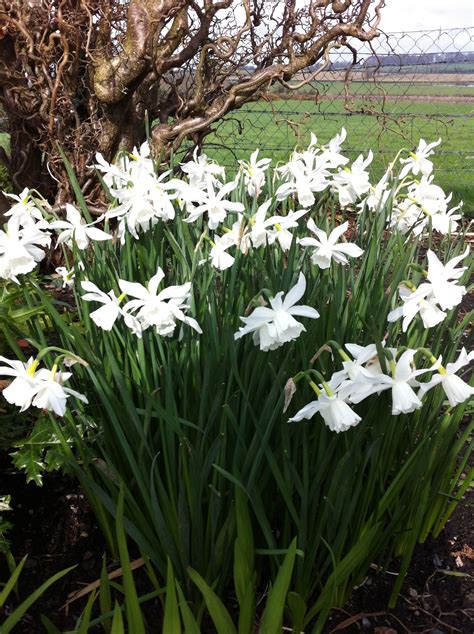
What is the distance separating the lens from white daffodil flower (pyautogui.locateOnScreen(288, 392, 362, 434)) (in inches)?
46.8

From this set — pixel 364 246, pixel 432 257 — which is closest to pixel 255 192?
pixel 364 246

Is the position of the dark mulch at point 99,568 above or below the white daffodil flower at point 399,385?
below

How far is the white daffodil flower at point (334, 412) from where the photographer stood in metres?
1.19

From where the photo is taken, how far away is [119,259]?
198 centimetres

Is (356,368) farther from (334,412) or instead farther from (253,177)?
(253,177)

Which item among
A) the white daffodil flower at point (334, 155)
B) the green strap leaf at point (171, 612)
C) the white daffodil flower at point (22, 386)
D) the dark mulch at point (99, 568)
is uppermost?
the white daffodil flower at point (334, 155)

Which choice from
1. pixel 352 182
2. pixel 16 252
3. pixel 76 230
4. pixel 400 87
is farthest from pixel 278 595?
pixel 400 87

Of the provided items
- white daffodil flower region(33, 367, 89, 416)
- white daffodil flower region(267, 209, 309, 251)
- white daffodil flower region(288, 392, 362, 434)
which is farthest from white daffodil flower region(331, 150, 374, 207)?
white daffodil flower region(33, 367, 89, 416)

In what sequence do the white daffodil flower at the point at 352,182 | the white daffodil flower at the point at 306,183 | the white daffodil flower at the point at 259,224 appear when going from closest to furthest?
the white daffodil flower at the point at 259,224, the white daffodil flower at the point at 306,183, the white daffodil flower at the point at 352,182

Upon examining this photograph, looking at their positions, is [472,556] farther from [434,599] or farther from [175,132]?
[175,132]

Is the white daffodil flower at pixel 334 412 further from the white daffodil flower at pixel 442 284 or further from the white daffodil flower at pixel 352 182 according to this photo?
the white daffodil flower at pixel 352 182

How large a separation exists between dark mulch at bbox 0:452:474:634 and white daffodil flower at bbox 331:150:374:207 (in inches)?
40.7

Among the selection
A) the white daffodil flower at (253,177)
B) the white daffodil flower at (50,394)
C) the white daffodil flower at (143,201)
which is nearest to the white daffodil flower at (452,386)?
the white daffodil flower at (50,394)

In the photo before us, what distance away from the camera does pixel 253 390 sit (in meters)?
1.52
